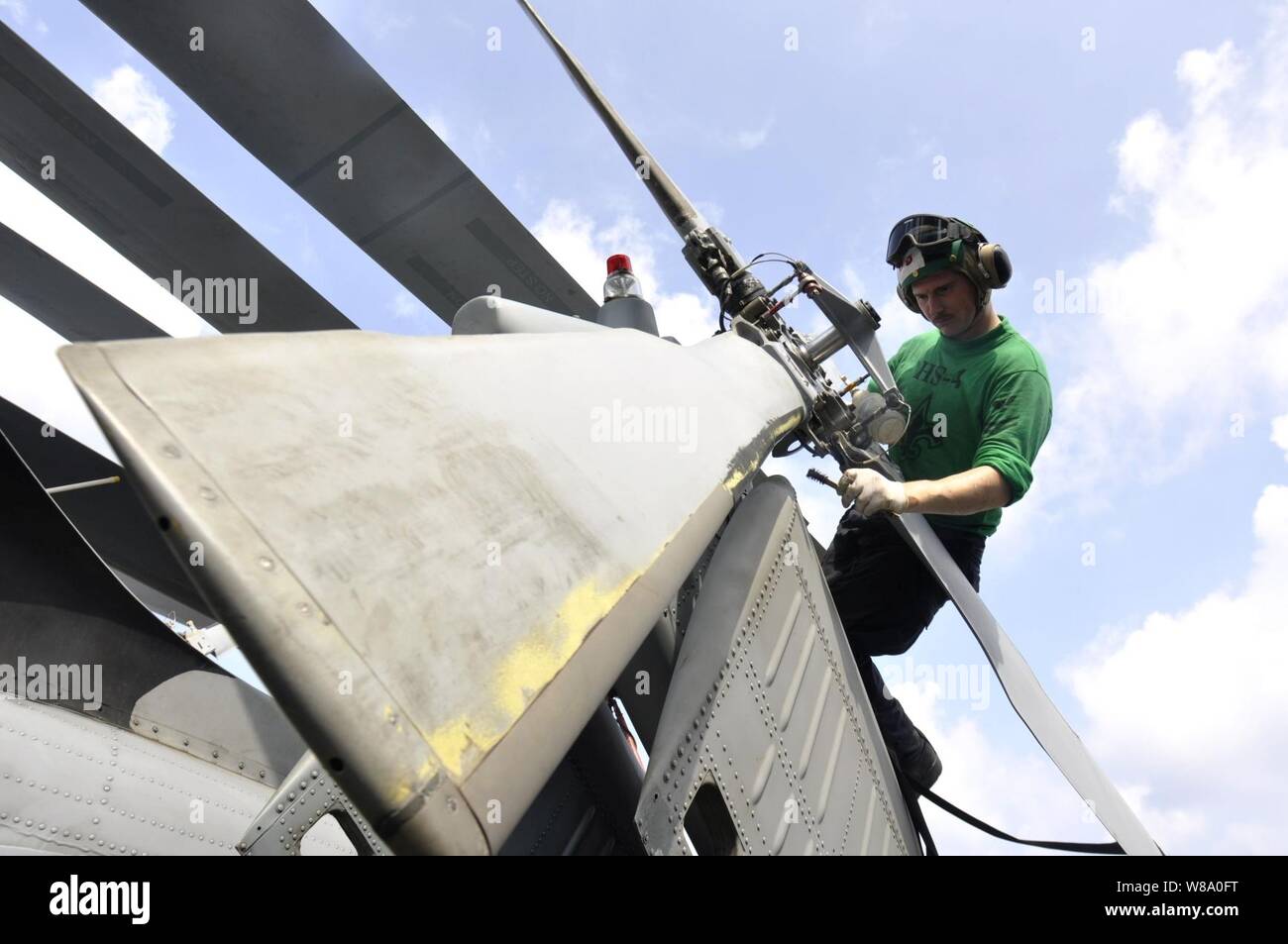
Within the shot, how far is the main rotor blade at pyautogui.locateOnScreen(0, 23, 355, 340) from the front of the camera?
3279 mm

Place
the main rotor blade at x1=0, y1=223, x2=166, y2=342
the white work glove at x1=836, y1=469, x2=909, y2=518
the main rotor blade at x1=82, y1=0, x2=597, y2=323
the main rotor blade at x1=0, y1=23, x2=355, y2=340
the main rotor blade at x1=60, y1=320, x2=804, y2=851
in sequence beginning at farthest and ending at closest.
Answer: the main rotor blade at x1=0, y1=223, x2=166, y2=342 < the main rotor blade at x1=0, y1=23, x2=355, y2=340 < the main rotor blade at x1=82, y1=0, x2=597, y2=323 < the white work glove at x1=836, y1=469, x2=909, y2=518 < the main rotor blade at x1=60, y1=320, x2=804, y2=851

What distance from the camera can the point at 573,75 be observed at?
11.7 feet

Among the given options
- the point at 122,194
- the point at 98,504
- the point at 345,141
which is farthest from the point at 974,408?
the point at 98,504

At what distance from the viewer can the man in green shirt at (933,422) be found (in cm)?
351

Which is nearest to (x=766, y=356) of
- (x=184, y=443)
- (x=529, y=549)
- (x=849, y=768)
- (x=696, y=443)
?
(x=696, y=443)

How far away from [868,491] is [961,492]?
0.51m

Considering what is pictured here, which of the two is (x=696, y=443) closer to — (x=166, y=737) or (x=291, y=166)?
(x=166, y=737)

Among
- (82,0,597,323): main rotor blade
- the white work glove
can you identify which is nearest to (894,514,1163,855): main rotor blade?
the white work glove

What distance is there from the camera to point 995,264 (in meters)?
3.51

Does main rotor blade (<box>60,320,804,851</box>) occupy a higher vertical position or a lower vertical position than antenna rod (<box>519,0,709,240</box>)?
lower

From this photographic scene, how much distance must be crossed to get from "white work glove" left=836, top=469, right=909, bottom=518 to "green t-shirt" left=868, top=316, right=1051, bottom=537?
0.65 metres

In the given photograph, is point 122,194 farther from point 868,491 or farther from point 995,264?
point 995,264

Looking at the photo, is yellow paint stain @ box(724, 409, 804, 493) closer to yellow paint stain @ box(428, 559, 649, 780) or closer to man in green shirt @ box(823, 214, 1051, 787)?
yellow paint stain @ box(428, 559, 649, 780)

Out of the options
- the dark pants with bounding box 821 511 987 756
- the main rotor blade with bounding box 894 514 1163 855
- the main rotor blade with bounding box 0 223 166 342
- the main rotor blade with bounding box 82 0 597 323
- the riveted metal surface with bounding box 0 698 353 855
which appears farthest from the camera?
the main rotor blade with bounding box 0 223 166 342
